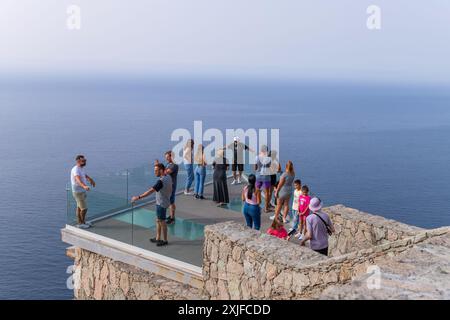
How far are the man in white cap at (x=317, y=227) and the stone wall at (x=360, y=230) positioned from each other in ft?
5.45

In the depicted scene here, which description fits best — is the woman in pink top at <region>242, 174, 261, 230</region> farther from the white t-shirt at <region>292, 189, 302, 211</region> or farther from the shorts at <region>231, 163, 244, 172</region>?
the shorts at <region>231, 163, 244, 172</region>

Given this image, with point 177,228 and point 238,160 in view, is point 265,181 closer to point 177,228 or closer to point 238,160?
point 238,160

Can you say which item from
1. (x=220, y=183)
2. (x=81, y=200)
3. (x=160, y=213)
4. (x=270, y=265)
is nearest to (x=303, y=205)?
(x=220, y=183)

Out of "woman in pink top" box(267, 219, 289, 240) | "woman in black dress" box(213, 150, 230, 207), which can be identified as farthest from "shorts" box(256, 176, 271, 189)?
"woman in pink top" box(267, 219, 289, 240)

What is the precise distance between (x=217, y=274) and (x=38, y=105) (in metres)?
162

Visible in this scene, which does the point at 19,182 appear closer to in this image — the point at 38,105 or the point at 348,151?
the point at 348,151

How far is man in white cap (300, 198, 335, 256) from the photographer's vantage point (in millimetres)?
8859

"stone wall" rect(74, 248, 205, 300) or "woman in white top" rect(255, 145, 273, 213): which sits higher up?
"woman in white top" rect(255, 145, 273, 213)

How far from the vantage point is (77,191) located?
11500 mm

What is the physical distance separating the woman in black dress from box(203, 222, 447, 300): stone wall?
13.2 feet

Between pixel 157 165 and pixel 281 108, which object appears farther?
pixel 281 108

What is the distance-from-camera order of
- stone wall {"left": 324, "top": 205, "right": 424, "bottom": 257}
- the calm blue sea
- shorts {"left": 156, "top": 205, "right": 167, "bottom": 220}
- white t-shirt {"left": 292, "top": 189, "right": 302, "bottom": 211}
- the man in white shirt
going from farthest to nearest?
the calm blue sea, the man in white shirt, white t-shirt {"left": 292, "top": 189, "right": 302, "bottom": 211}, shorts {"left": 156, "top": 205, "right": 167, "bottom": 220}, stone wall {"left": 324, "top": 205, "right": 424, "bottom": 257}

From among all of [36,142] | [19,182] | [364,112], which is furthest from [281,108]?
[19,182]

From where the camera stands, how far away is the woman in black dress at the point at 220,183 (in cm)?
1312
